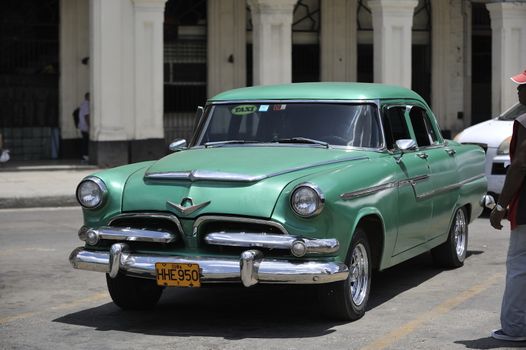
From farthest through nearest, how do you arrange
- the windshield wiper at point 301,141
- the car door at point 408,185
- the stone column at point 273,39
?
the stone column at point 273,39 → the car door at point 408,185 → the windshield wiper at point 301,141

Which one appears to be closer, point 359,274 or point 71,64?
point 359,274

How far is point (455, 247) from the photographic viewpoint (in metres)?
10.4

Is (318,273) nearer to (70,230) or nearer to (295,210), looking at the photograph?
(295,210)

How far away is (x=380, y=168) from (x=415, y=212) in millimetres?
789

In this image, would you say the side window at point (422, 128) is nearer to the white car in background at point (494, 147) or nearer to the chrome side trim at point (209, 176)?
the chrome side trim at point (209, 176)

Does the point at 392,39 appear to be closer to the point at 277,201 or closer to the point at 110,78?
the point at 110,78

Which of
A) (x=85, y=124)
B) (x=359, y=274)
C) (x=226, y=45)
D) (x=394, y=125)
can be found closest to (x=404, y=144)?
(x=394, y=125)

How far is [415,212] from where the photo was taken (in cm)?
903

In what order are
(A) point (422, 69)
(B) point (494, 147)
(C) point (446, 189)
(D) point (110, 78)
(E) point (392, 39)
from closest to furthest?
(C) point (446, 189) → (B) point (494, 147) → (D) point (110, 78) → (E) point (392, 39) → (A) point (422, 69)

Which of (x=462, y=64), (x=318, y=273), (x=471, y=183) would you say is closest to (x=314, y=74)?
(x=462, y=64)

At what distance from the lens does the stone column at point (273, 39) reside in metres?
24.0

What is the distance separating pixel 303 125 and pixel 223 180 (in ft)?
4.69

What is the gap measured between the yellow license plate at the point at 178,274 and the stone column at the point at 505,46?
20.5 meters

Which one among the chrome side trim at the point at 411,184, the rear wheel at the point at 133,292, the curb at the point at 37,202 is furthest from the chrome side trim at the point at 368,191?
the curb at the point at 37,202
